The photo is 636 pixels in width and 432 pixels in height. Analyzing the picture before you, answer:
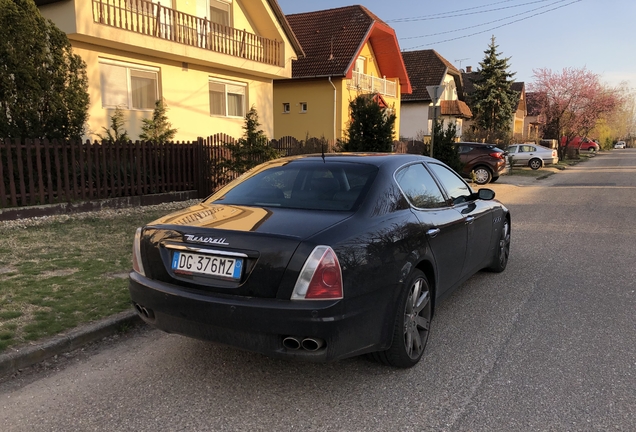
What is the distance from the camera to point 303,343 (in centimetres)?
279

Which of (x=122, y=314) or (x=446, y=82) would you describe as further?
(x=446, y=82)

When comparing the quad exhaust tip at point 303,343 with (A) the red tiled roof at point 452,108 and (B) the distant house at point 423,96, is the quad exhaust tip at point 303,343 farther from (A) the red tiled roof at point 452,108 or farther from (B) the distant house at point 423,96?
(A) the red tiled roof at point 452,108

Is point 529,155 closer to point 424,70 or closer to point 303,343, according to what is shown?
point 424,70

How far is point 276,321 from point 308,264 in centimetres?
38

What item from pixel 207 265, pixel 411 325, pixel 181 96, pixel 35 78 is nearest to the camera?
pixel 207 265

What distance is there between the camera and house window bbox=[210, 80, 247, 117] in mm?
17266

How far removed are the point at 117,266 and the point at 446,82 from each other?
122 ft

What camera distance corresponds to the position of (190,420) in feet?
9.28

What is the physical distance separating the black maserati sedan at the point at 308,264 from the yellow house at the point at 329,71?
19382mm

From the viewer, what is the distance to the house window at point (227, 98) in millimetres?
17266

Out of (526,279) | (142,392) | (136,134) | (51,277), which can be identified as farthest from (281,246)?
(136,134)

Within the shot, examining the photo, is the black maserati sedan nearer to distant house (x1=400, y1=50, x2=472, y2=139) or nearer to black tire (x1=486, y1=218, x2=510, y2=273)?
black tire (x1=486, y1=218, x2=510, y2=273)

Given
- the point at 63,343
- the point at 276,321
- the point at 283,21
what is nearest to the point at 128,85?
the point at 283,21

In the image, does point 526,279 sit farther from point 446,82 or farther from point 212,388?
point 446,82
